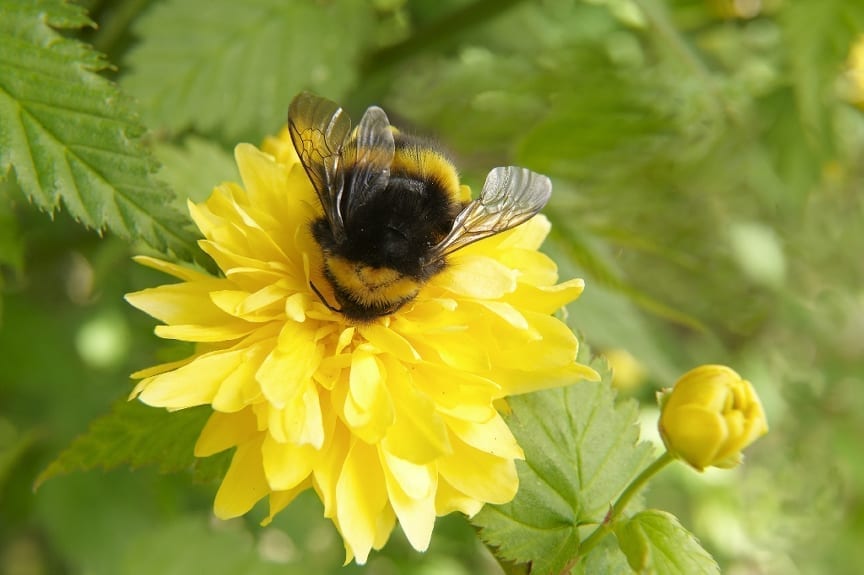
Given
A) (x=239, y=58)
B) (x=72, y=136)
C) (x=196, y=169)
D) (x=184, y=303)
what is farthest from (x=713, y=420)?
(x=239, y=58)

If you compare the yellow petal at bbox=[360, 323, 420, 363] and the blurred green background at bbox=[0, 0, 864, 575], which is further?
the blurred green background at bbox=[0, 0, 864, 575]

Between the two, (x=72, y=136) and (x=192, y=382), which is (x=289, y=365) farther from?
(x=72, y=136)

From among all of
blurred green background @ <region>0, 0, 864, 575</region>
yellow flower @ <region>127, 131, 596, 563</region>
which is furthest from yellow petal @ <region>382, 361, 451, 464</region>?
blurred green background @ <region>0, 0, 864, 575</region>

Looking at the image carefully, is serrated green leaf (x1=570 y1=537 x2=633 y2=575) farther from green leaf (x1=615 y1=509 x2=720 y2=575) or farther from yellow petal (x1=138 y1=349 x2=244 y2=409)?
yellow petal (x1=138 y1=349 x2=244 y2=409)

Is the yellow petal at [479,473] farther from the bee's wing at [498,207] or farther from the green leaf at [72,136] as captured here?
the green leaf at [72,136]

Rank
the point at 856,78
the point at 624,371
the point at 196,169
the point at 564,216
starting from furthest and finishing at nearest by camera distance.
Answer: the point at 624,371 < the point at 856,78 < the point at 564,216 < the point at 196,169

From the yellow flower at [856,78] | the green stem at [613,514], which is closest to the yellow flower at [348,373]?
the green stem at [613,514]
